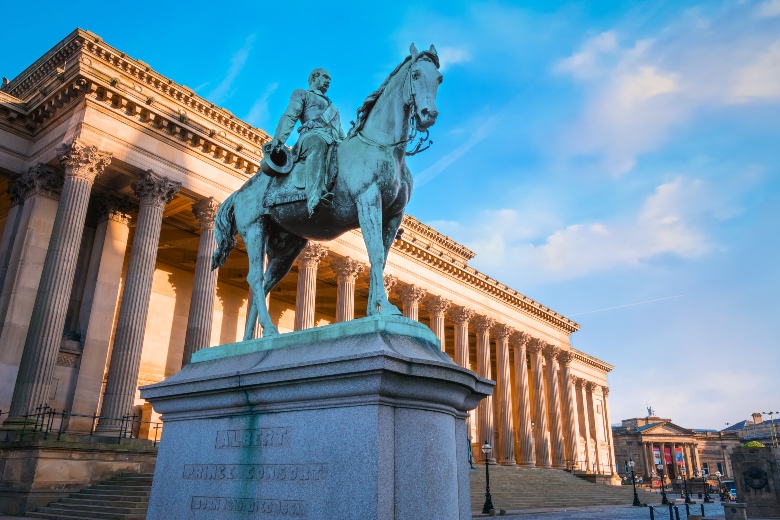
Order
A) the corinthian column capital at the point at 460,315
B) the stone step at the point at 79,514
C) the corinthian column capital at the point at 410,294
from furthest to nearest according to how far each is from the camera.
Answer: the corinthian column capital at the point at 460,315, the corinthian column capital at the point at 410,294, the stone step at the point at 79,514

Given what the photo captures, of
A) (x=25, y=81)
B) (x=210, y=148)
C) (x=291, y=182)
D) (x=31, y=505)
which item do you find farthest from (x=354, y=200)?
(x=25, y=81)

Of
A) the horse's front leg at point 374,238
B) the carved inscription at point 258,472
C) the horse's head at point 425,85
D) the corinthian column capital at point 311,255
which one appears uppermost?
the corinthian column capital at point 311,255

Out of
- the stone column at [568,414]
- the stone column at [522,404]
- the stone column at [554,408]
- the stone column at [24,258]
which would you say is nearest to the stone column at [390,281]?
the stone column at [522,404]

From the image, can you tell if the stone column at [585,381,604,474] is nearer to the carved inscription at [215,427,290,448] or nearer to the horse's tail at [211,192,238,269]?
the horse's tail at [211,192,238,269]

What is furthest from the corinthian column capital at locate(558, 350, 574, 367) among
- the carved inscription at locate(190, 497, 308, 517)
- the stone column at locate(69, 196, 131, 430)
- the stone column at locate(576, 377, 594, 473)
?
the carved inscription at locate(190, 497, 308, 517)

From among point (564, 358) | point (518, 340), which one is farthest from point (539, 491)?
point (564, 358)

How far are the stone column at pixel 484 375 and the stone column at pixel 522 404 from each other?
2.37m

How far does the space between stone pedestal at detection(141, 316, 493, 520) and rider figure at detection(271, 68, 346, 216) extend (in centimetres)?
168

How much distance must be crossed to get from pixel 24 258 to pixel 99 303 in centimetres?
347

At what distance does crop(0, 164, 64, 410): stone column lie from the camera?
70.5 ft

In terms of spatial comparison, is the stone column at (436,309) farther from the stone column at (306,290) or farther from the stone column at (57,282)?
the stone column at (57,282)

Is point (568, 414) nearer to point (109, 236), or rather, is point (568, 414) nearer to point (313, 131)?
point (109, 236)

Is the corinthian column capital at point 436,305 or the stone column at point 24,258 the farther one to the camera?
the corinthian column capital at point 436,305

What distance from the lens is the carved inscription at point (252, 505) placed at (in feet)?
16.5
